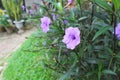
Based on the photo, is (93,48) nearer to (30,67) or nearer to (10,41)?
(30,67)

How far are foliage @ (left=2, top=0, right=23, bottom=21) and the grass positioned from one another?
285cm

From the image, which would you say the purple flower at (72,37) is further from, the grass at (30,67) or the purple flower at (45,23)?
the grass at (30,67)

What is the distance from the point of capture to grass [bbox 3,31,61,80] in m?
2.01

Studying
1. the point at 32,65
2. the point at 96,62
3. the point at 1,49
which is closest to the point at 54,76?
the point at 32,65

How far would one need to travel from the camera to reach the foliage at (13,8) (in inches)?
212

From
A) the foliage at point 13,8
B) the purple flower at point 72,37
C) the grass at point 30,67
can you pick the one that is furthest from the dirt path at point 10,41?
the purple flower at point 72,37

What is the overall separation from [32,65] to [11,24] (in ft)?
11.5

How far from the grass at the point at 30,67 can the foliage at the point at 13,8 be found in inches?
112

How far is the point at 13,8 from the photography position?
5461mm

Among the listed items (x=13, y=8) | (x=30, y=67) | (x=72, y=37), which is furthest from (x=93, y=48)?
(x=13, y=8)

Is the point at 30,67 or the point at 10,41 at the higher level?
the point at 30,67

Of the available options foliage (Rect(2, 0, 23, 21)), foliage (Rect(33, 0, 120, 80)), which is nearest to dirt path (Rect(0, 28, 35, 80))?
foliage (Rect(2, 0, 23, 21))

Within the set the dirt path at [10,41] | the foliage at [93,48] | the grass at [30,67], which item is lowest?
the dirt path at [10,41]

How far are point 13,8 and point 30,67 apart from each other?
3.44 meters
